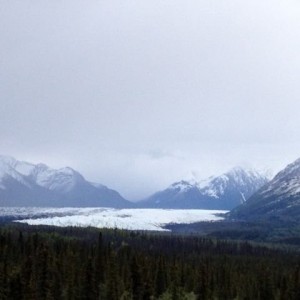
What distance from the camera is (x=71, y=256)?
628ft

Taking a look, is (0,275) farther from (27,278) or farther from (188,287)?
(188,287)

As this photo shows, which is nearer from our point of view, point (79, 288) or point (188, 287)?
point (79, 288)

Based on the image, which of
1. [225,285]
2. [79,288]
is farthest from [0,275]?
[225,285]

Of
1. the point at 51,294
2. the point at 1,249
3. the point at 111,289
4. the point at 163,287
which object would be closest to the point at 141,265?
the point at 163,287

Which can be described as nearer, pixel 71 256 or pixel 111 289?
pixel 111 289

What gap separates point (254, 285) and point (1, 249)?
84.5 meters

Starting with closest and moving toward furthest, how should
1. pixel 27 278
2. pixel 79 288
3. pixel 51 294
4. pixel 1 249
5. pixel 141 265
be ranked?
pixel 27 278
pixel 51 294
pixel 79 288
pixel 141 265
pixel 1 249

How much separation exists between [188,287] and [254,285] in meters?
21.8

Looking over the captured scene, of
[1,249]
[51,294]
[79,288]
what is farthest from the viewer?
[1,249]

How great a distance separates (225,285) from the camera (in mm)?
187375

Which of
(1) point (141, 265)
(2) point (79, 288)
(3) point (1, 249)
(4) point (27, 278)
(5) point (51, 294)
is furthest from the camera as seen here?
(3) point (1, 249)

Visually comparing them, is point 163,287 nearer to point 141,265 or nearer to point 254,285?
point 141,265

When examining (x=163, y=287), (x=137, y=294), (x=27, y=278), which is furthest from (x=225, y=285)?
(x=27, y=278)

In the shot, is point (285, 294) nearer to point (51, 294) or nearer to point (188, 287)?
point (188, 287)
